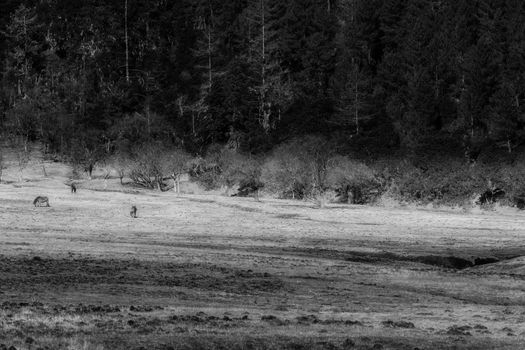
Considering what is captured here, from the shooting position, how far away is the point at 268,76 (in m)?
143

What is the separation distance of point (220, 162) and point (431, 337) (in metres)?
103

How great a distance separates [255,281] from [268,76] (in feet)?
375

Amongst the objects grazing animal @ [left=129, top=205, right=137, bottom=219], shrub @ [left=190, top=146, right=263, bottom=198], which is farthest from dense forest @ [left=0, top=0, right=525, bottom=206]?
grazing animal @ [left=129, top=205, right=137, bottom=219]

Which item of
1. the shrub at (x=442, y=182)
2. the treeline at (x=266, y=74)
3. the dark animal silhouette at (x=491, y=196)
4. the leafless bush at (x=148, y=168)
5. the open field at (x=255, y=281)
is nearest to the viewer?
the open field at (x=255, y=281)

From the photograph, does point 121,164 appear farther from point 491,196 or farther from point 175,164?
point 491,196

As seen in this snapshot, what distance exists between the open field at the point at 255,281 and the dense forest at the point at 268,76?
44.3 meters

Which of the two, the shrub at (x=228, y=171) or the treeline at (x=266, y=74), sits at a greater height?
the treeline at (x=266, y=74)

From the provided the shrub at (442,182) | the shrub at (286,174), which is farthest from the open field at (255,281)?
the shrub at (286,174)

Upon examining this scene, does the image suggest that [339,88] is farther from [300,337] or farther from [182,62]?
[300,337]

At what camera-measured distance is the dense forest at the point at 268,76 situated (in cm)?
11369

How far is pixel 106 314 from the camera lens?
64.6 ft

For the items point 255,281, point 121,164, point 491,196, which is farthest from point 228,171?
point 255,281

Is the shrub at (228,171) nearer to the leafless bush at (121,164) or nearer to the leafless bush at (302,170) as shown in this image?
the leafless bush at (302,170)

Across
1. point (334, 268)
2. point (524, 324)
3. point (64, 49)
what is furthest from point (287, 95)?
point (524, 324)
